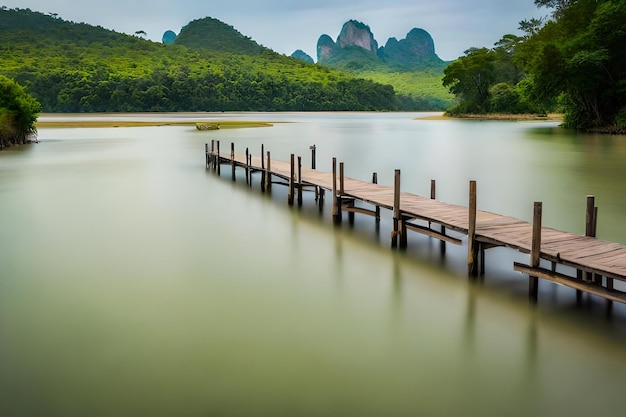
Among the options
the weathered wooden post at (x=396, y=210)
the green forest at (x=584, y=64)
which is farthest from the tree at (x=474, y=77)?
the weathered wooden post at (x=396, y=210)

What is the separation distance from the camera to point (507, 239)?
7410 mm

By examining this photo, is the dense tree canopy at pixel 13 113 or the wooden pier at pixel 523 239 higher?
the dense tree canopy at pixel 13 113

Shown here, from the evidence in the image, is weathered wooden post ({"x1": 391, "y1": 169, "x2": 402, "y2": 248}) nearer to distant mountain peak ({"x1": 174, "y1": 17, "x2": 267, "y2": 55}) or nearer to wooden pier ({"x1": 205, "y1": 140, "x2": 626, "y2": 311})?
wooden pier ({"x1": 205, "y1": 140, "x2": 626, "y2": 311})

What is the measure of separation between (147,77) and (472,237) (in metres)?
74.9

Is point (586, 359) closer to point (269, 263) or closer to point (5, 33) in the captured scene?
point (269, 263)

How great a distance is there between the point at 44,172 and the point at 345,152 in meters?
13.7

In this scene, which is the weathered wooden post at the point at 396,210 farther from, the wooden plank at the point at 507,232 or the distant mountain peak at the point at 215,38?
the distant mountain peak at the point at 215,38

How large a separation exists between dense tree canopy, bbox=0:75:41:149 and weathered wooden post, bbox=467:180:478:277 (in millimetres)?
25989

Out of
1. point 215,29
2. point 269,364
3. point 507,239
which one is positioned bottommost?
point 269,364

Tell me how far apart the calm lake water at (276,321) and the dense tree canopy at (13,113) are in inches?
643

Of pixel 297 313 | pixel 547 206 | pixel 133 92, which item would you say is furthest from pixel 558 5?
pixel 133 92

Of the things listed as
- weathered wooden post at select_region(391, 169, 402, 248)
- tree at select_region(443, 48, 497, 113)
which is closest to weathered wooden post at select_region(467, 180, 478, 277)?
weathered wooden post at select_region(391, 169, 402, 248)

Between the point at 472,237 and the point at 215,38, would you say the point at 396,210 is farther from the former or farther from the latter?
the point at 215,38

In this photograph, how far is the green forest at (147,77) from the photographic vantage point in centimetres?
7075
